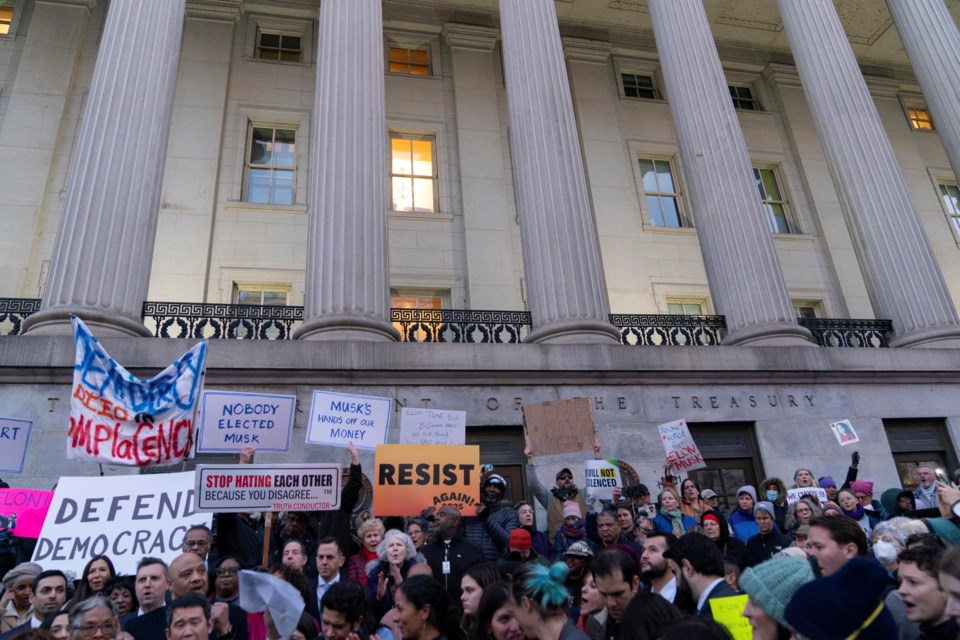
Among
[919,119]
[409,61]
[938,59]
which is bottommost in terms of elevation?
[938,59]

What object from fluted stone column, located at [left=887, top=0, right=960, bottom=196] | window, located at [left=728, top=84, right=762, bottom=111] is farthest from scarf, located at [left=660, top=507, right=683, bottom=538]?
window, located at [left=728, top=84, right=762, bottom=111]

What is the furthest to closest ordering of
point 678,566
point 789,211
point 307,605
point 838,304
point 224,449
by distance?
point 789,211 < point 838,304 < point 224,449 < point 307,605 < point 678,566

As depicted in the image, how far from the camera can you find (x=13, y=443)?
8922 mm

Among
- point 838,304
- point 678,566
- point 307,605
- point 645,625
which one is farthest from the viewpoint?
point 838,304

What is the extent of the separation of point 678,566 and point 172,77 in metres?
12.9

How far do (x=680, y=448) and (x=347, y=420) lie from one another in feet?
15.8

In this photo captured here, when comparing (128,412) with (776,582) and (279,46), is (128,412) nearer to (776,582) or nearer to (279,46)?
(776,582)

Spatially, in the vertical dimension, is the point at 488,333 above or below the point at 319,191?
below

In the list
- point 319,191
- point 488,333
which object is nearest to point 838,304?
point 488,333

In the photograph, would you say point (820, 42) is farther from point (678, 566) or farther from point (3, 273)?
point (3, 273)

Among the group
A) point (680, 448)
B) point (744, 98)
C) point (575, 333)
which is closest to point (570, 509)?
point (680, 448)

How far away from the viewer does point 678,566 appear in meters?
4.51

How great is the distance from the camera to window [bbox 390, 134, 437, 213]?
1948 centimetres

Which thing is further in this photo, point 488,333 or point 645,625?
point 488,333
